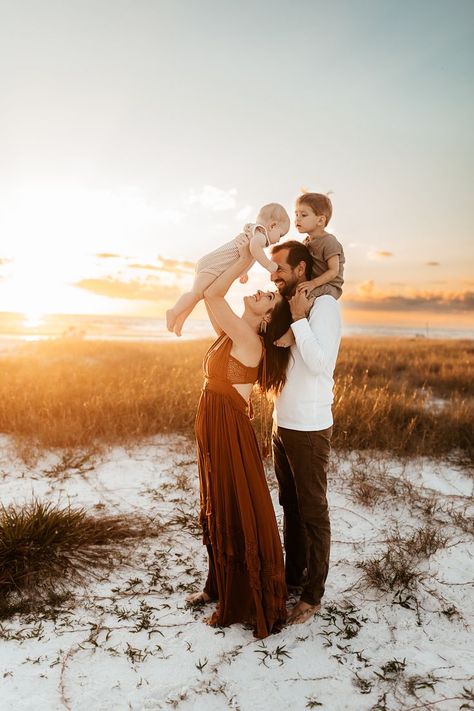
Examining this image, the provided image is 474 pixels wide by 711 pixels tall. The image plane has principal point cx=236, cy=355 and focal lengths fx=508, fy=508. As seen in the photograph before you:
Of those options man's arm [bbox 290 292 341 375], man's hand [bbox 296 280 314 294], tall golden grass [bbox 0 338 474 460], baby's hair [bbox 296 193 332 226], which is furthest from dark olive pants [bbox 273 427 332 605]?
tall golden grass [bbox 0 338 474 460]

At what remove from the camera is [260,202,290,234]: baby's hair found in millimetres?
2928

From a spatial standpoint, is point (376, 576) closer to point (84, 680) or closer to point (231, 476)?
point (231, 476)

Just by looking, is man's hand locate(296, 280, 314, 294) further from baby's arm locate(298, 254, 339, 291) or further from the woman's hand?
the woman's hand

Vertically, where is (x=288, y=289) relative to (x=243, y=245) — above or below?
below

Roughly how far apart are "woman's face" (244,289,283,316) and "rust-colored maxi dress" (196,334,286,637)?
0.25 metres

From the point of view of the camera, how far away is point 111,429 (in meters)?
6.79

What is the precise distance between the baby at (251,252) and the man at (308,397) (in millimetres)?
224

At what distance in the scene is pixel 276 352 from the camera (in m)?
3.11

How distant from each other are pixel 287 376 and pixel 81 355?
13779 millimetres

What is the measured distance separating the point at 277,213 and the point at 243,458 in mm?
1487

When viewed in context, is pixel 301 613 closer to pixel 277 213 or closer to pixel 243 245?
pixel 243 245

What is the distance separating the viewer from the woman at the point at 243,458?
10.1 ft

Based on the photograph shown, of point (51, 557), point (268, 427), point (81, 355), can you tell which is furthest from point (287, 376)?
point (81, 355)

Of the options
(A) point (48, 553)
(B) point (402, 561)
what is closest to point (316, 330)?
(B) point (402, 561)
